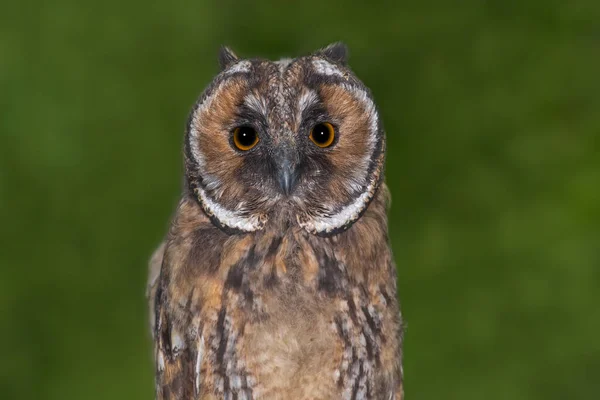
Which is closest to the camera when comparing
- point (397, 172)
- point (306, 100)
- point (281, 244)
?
point (306, 100)

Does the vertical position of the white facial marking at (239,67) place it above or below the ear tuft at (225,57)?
below

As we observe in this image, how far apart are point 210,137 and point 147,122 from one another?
1821 mm

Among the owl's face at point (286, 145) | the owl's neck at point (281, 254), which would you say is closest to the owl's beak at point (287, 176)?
the owl's face at point (286, 145)

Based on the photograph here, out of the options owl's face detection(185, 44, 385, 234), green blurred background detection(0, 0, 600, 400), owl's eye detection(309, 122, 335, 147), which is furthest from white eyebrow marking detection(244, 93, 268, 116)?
green blurred background detection(0, 0, 600, 400)

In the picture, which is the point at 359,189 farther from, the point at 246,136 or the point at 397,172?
the point at 397,172

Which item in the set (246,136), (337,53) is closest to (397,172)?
(337,53)

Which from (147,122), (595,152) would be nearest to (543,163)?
(595,152)

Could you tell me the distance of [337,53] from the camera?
1552 mm

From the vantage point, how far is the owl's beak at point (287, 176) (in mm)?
1392

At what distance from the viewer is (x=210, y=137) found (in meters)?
1.46

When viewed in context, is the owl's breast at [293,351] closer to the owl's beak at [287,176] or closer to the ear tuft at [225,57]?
the owl's beak at [287,176]

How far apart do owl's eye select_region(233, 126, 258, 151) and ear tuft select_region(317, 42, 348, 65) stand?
22cm

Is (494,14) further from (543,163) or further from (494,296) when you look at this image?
(494,296)

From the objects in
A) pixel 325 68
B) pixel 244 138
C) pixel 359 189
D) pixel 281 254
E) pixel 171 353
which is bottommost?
pixel 171 353
